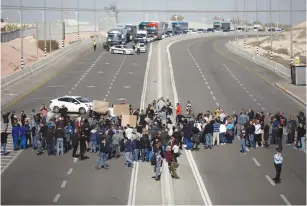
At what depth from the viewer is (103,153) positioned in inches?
996

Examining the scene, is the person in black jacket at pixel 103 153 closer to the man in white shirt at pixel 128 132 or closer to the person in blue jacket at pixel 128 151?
the person in blue jacket at pixel 128 151

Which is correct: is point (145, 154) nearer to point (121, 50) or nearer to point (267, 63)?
point (267, 63)

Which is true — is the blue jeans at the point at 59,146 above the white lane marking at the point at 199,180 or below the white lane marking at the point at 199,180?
above

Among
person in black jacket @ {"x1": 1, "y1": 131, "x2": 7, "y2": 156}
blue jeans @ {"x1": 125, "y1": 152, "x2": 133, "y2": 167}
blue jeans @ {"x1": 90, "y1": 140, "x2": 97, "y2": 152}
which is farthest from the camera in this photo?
blue jeans @ {"x1": 90, "y1": 140, "x2": 97, "y2": 152}

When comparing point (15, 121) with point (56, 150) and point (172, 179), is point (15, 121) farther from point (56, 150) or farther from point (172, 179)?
point (172, 179)

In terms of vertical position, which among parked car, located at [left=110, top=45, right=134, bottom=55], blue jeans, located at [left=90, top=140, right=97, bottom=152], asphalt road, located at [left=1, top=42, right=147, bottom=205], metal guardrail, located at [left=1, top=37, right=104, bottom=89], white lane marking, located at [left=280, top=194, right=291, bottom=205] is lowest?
white lane marking, located at [left=280, top=194, right=291, bottom=205]

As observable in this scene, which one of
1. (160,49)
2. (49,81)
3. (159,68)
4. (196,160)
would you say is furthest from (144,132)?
(160,49)

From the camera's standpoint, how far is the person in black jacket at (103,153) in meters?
25.2

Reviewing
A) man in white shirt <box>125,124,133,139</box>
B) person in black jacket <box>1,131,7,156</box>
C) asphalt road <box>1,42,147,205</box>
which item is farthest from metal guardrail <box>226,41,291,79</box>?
asphalt road <box>1,42,147,205</box>

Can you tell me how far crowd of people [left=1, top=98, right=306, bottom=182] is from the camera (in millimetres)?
26172

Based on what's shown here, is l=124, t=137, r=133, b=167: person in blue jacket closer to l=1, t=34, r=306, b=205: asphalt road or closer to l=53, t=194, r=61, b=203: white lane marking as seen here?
l=1, t=34, r=306, b=205: asphalt road

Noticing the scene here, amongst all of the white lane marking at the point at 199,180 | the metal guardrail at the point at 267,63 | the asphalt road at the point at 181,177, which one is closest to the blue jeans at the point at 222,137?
the asphalt road at the point at 181,177

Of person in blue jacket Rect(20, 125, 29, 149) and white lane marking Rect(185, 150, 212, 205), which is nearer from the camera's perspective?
white lane marking Rect(185, 150, 212, 205)

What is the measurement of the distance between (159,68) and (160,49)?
25114 millimetres
